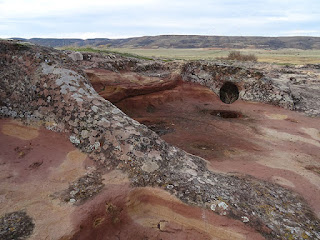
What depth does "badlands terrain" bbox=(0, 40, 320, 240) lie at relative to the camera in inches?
168

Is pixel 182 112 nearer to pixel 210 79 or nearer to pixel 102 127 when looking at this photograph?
pixel 210 79

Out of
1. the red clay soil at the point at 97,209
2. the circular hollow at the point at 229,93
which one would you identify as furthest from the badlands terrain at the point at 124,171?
the circular hollow at the point at 229,93

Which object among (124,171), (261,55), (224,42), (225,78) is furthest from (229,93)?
(224,42)

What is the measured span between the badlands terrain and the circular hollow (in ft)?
13.1

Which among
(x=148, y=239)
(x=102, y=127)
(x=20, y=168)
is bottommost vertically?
(x=148, y=239)

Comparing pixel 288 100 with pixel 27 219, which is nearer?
pixel 27 219

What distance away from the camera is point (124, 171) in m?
5.04

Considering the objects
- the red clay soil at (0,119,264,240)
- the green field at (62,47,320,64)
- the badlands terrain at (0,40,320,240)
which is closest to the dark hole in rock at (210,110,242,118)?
the badlands terrain at (0,40,320,240)

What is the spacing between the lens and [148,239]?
14.3 feet

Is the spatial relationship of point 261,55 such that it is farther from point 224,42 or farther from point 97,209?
point 97,209

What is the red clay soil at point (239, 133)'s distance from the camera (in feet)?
21.5

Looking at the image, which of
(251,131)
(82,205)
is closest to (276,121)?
(251,131)

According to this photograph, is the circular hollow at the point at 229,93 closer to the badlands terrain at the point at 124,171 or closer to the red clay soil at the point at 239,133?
the red clay soil at the point at 239,133

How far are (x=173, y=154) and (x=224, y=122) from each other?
16.8 ft
